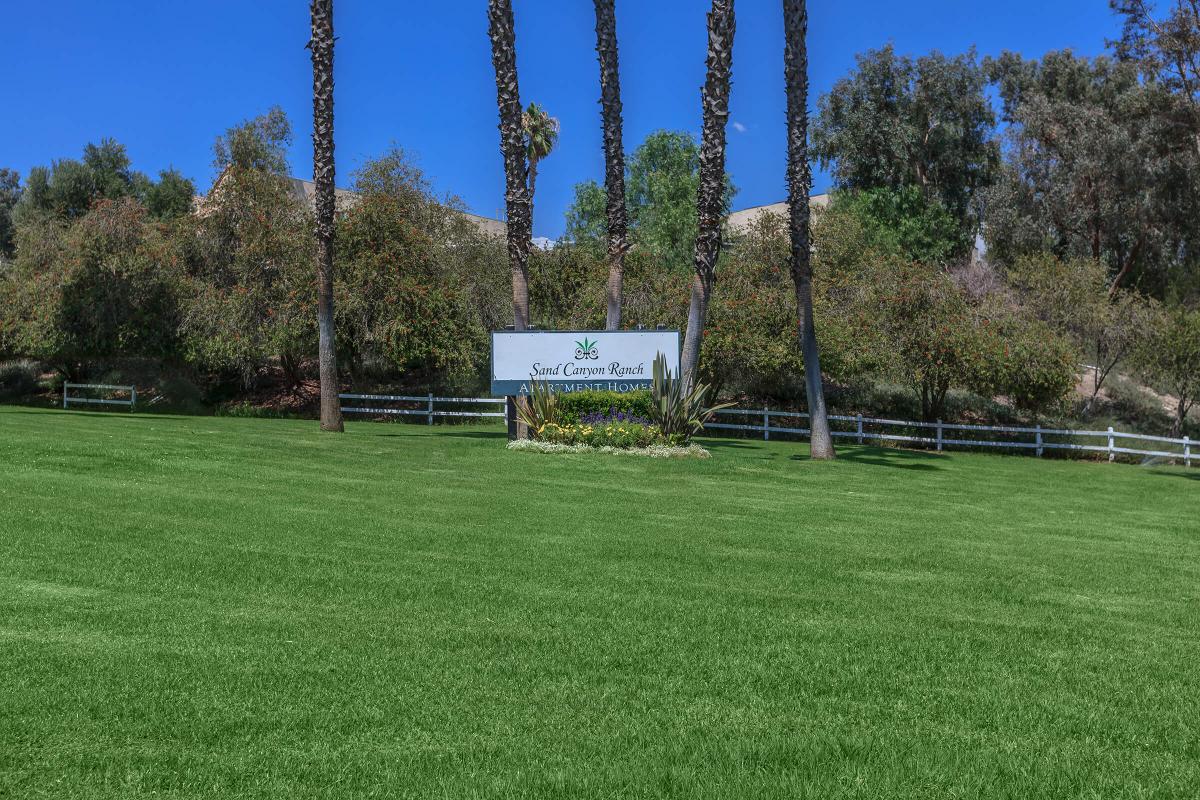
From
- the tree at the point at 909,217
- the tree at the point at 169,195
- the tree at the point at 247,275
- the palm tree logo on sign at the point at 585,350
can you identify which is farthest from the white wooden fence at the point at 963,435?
the tree at the point at 169,195

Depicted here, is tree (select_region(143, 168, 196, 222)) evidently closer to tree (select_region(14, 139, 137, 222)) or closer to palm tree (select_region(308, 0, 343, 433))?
tree (select_region(14, 139, 137, 222))

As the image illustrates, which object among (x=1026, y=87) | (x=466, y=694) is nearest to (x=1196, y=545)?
(x=466, y=694)

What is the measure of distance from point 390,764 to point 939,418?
34.3 meters

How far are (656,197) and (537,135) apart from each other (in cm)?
826

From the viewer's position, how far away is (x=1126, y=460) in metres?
33.5

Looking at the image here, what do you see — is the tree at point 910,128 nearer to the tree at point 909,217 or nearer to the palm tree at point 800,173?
the tree at point 909,217

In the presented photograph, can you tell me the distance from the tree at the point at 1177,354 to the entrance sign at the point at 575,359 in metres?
19.9

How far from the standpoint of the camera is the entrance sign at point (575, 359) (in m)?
26.0

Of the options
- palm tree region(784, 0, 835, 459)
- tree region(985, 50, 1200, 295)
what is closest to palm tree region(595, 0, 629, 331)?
palm tree region(784, 0, 835, 459)

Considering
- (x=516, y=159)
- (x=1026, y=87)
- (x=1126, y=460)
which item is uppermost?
(x=1026, y=87)

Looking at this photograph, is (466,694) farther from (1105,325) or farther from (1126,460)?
(1105,325)

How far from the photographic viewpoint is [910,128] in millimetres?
50531

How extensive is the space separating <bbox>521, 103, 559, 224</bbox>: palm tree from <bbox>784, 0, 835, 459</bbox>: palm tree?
39.9 m

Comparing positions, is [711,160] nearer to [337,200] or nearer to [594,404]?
[594,404]
